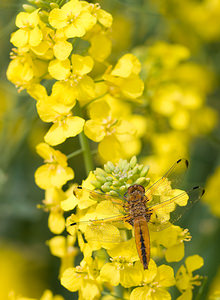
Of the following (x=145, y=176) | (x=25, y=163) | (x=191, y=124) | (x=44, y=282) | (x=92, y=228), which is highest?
(x=145, y=176)

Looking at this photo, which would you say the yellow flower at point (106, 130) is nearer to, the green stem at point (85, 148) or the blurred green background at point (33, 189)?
the green stem at point (85, 148)

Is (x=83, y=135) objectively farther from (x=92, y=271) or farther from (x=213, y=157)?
(x=213, y=157)

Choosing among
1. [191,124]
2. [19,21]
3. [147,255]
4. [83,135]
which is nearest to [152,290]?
[147,255]

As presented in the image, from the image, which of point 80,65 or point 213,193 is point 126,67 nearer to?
point 80,65

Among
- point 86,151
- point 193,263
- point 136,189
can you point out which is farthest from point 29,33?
point 193,263

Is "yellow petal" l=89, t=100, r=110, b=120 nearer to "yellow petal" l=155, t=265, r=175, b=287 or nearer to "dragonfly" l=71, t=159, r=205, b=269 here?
"dragonfly" l=71, t=159, r=205, b=269

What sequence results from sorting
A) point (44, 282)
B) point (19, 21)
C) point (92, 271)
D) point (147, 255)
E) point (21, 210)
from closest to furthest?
point (147, 255), point (92, 271), point (19, 21), point (21, 210), point (44, 282)
